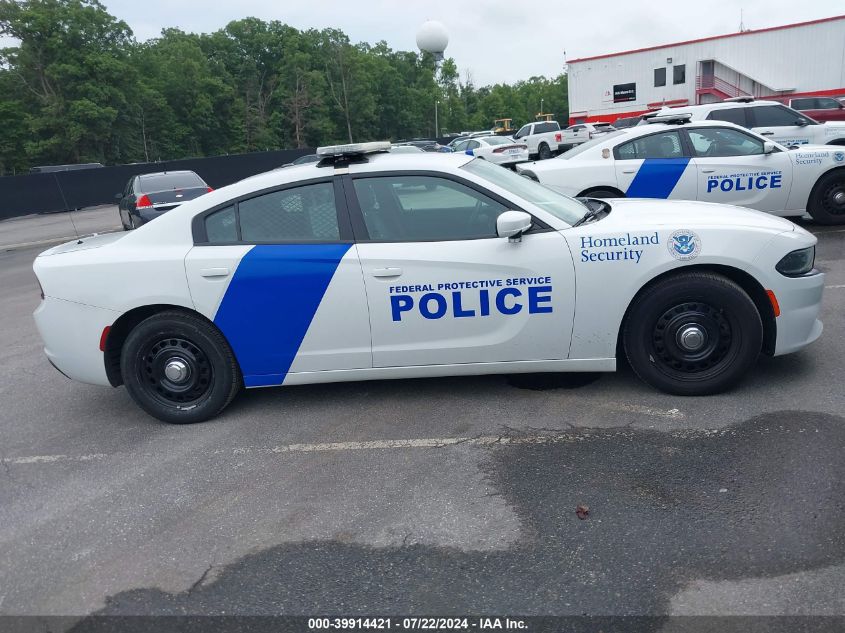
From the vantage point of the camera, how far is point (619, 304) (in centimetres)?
402

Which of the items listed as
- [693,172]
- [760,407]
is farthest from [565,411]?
[693,172]

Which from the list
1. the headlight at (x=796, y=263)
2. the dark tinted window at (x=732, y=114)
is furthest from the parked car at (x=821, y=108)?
the headlight at (x=796, y=263)

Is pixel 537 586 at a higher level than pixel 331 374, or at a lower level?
lower

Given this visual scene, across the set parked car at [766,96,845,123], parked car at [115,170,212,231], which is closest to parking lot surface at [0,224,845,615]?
parked car at [115,170,212,231]

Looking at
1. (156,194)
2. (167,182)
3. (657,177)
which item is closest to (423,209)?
(657,177)

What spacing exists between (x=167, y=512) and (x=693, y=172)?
289 inches

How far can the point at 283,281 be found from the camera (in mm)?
4164

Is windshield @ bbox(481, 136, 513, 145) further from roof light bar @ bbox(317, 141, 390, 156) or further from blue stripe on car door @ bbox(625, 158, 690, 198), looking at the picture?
roof light bar @ bbox(317, 141, 390, 156)

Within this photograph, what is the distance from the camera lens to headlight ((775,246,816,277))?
400cm

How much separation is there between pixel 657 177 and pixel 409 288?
5.62 metres

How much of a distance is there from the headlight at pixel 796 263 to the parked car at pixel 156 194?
34.6 feet

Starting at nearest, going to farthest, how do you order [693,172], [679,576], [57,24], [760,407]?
[679,576]
[760,407]
[693,172]
[57,24]

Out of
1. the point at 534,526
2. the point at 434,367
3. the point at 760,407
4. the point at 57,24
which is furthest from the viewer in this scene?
the point at 57,24

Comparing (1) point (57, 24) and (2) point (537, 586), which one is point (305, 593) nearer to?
(2) point (537, 586)
